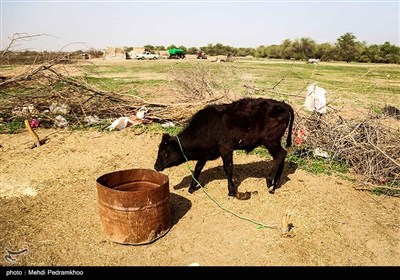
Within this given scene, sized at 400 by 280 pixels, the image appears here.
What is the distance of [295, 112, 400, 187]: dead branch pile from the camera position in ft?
22.0

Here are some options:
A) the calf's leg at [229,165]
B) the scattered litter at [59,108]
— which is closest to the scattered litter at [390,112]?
the calf's leg at [229,165]

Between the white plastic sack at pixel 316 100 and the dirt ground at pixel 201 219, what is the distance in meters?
1.65

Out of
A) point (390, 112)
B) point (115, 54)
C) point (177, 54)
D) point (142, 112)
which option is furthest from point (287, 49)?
point (142, 112)

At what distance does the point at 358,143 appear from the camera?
23.5 feet

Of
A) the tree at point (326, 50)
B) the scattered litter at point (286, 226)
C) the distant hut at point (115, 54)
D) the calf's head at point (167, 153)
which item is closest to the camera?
the scattered litter at point (286, 226)

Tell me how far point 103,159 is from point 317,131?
515 centimetres

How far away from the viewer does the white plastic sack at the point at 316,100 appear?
7852mm

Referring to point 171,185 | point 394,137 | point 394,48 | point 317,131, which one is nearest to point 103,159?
point 171,185

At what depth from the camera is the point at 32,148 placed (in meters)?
7.95

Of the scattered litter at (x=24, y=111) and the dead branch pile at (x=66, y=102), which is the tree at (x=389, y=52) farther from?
the scattered litter at (x=24, y=111)

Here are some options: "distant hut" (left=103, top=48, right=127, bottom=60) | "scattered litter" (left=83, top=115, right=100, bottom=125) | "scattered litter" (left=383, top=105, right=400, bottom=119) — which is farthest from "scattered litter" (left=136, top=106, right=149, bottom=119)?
"distant hut" (left=103, top=48, right=127, bottom=60)

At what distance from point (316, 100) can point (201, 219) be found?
14.6ft

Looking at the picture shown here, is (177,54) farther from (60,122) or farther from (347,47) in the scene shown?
(60,122)

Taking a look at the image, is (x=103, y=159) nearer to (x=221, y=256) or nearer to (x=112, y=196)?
(x=112, y=196)
